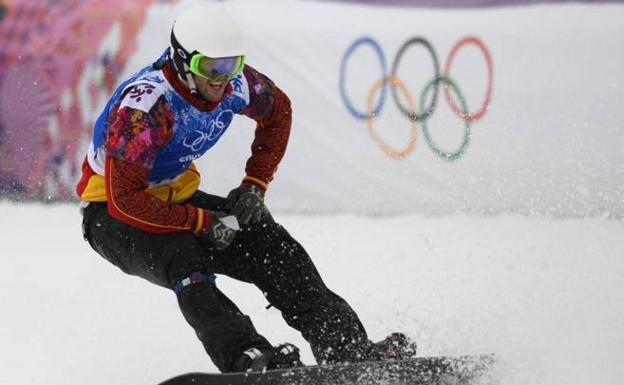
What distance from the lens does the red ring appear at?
7.75 m

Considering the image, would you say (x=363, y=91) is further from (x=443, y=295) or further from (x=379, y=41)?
(x=443, y=295)

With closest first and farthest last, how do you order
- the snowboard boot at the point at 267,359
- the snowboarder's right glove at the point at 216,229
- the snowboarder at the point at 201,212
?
the snowboard boot at the point at 267,359 → the snowboarder at the point at 201,212 → the snowboarder's right glove at the point at 216,229

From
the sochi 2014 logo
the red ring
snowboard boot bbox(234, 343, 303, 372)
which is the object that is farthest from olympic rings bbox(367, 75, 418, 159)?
snowboard boot bbox(234, 343, 303, 372)

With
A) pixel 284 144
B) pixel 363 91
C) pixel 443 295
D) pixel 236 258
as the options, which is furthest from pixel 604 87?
pixel 236 258

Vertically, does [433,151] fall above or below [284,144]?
below

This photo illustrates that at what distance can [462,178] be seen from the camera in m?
7.84

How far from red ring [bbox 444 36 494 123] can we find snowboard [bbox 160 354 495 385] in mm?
3411

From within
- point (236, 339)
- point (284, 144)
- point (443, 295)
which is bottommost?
point (443, 295)

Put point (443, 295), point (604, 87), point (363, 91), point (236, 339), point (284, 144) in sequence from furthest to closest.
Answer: point (363, 91) < point (604, 87) < point (443, 295) < point (284, 144) < point (236, 339)

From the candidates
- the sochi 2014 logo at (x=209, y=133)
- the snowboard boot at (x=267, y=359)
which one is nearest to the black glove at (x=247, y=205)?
the sochi 2014 logo at (x=209, y=133)

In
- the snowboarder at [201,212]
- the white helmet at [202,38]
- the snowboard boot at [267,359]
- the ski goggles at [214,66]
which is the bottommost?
the snowboard boot at [267,359]

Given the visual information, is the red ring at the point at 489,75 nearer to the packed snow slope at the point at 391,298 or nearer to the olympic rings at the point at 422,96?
the olympic rings at the point at 422,96

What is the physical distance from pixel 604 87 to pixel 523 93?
53 centimetres

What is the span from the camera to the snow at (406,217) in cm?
578
